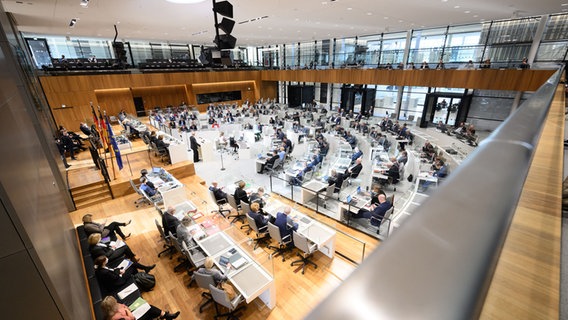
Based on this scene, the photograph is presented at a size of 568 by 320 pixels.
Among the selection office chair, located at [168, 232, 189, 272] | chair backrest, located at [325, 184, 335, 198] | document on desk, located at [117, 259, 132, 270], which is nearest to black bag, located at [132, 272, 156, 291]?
document on desk, located at [117, 259, 132, 270]

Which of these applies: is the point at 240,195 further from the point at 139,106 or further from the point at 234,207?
the point at 139,106

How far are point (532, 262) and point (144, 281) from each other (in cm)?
611

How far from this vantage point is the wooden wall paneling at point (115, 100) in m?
19.2

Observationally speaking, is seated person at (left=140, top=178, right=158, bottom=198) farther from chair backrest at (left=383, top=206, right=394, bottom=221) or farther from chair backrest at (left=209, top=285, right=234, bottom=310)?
chair backrest at (left=383, top=206, right=394, bottom=221)

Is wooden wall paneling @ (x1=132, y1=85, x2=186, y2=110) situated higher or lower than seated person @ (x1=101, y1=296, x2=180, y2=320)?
higher

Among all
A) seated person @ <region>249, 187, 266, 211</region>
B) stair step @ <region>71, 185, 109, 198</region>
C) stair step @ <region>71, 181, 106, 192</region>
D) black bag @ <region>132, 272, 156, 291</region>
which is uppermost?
seated person @ <region>249, 187, 266, 211</region>

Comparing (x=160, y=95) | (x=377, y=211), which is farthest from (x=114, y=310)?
(x=160, y=95)

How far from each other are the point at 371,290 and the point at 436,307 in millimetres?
76

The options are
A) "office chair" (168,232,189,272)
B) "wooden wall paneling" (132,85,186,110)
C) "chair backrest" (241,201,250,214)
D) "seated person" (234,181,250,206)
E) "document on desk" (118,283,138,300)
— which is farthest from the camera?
"wooden wall paneling" (132,85,186,110)

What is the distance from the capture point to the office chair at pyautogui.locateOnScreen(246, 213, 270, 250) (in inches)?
254

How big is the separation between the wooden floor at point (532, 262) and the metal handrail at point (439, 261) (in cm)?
15

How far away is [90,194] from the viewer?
28.0 feet

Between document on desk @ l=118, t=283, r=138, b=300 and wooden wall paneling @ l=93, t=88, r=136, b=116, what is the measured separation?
18172 mm

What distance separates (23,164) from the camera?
307 centimetres
